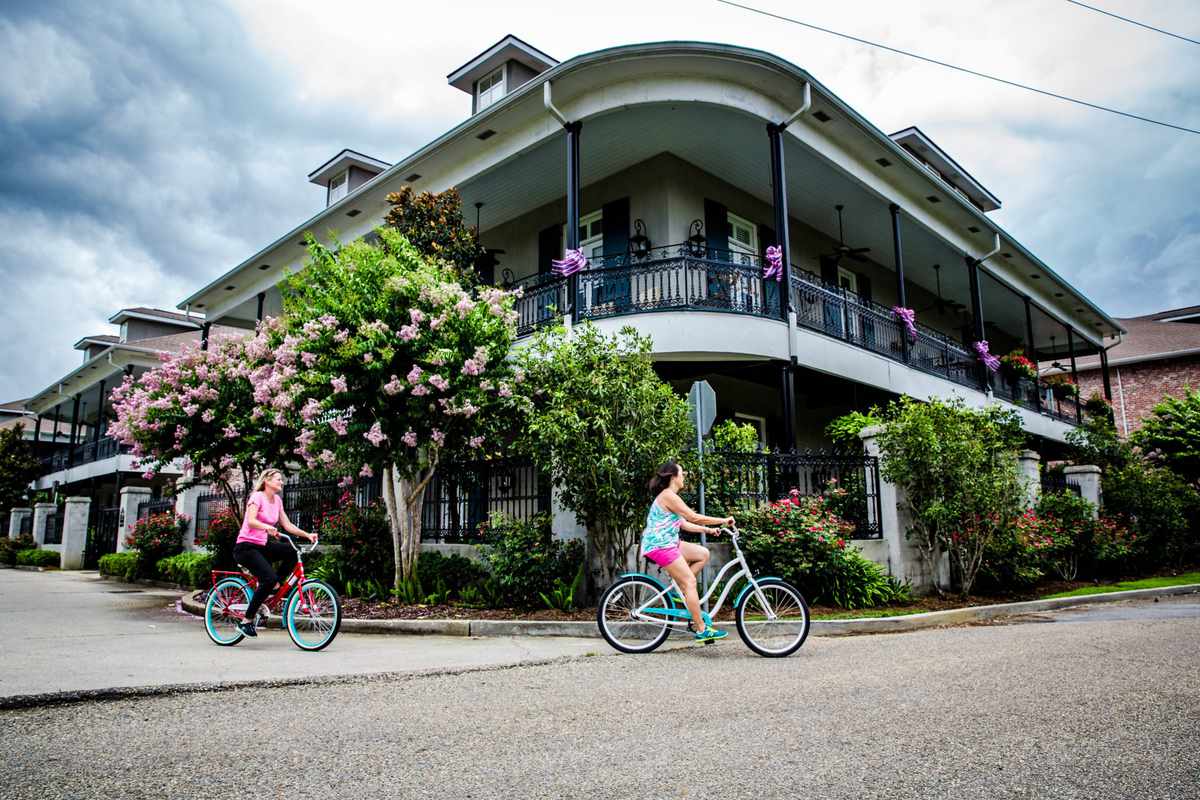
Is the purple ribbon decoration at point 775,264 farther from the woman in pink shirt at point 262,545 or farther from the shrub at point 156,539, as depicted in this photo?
the shrub at point 156,539

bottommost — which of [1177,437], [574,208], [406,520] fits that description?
[406,520]

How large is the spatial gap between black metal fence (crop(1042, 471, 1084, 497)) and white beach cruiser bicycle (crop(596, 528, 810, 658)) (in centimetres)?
1229

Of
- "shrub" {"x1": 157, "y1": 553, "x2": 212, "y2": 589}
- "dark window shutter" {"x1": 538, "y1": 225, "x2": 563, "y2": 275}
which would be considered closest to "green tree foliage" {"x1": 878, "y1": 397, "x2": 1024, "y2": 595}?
"dark window shutter" {"x1": 538, "y1": 225, "x2": 563, "y2": 275}

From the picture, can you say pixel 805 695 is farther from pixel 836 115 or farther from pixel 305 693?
pixel 836 115

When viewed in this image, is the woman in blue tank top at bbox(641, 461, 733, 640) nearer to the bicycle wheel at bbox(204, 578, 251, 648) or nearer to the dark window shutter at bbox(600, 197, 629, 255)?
the bicycle wheel at bbox(204, 578, 251, 648)

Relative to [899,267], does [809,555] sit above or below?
below

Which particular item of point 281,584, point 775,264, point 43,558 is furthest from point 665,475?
point 43,558

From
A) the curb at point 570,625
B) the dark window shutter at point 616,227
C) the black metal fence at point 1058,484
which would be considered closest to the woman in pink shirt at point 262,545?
the curb at point 570,625

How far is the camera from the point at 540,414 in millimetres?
10039

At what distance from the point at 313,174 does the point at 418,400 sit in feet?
48.2

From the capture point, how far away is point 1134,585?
13.3m

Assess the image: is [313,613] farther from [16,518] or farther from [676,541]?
[16,518]

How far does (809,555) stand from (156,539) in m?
14.9

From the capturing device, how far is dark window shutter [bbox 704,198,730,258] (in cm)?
1563
